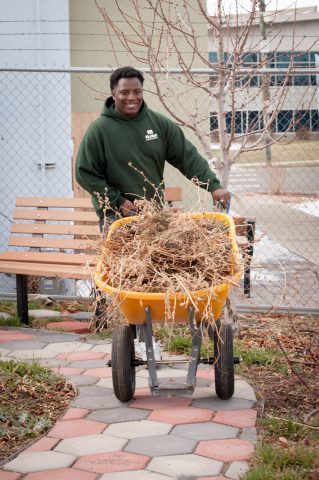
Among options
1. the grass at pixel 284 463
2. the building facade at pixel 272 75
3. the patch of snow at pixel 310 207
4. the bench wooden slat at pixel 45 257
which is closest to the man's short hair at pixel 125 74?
the building facade at pixel 272 75

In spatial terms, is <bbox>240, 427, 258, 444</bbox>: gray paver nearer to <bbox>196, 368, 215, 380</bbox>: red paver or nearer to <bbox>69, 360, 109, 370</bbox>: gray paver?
<bbox>196, 368, 215, 380</bbox>: red paver

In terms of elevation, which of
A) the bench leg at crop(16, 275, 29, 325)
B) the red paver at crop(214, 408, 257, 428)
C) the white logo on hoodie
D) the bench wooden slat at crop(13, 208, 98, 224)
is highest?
the white logo on hoodie

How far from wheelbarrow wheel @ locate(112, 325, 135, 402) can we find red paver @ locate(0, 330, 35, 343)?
1.90 metres

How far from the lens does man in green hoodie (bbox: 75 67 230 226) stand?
6.30 meters

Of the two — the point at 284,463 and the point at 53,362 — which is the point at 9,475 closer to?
the point at 284,463

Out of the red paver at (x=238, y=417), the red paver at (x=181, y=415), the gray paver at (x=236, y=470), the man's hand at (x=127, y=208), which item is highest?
the man's hand at (x=127, y=208)

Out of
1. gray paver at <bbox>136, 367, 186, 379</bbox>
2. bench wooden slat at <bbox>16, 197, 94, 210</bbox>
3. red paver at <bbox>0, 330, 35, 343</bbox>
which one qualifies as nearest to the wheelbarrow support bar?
gray paver at <bbox>136, 367, 186, 379</bbox>

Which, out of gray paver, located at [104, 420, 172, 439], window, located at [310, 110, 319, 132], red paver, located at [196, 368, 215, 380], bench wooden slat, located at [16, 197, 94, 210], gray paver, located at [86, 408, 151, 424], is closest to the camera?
gray paver, located at [104, 420, 172, 439]

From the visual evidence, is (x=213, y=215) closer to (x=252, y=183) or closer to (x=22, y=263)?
(x=22, y=263)

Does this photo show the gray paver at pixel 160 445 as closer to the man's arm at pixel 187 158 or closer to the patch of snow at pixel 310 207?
the man's arm at pixel 187 158

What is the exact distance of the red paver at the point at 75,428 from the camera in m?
4.88

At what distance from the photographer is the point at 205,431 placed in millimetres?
4902

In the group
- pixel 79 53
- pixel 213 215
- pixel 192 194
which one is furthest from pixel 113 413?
pixel 79 53

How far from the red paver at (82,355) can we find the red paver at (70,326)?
0.83 m
